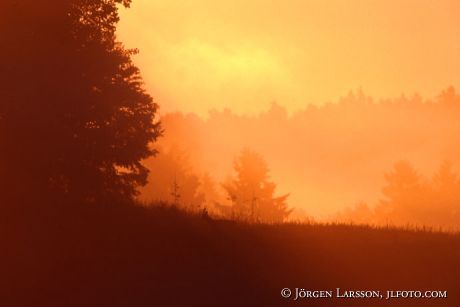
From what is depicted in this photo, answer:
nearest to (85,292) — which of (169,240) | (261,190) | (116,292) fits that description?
(116,292)

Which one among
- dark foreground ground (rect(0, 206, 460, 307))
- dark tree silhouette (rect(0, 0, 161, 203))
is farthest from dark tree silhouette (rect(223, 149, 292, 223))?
dark foreground ground (rect(0, 206, 460, 307))

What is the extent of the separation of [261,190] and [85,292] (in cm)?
4162

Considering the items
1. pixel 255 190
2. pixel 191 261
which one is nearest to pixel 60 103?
pixel 191 261

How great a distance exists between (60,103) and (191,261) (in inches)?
232

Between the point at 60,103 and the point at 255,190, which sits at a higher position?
the point at 255,190

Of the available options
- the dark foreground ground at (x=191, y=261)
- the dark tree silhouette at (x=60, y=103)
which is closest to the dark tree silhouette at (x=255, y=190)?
the dark tree silhouette at (x=60, y=103)

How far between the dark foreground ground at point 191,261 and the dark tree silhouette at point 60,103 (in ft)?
3.79

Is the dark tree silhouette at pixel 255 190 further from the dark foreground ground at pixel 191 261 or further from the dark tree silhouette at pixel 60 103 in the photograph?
the dark foreground ground at pixel 191 261

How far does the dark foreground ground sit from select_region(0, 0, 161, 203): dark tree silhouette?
1.16 metres

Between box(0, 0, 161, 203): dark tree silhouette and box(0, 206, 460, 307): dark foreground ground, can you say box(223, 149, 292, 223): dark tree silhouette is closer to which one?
box(0, 0, 161, 203): dark tree silhouette

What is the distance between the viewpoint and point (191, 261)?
17.6m

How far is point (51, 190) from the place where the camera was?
19.4m

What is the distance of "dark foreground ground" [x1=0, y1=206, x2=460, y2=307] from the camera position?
16.2 m

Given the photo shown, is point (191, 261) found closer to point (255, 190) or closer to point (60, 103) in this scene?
point (60, 103)
